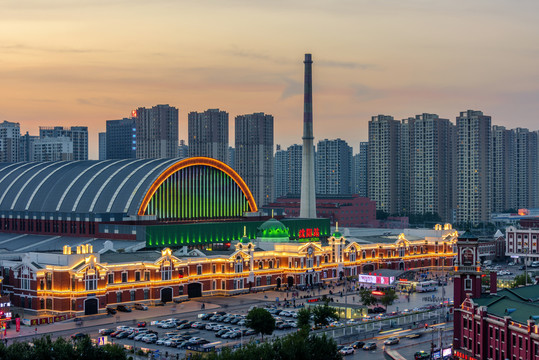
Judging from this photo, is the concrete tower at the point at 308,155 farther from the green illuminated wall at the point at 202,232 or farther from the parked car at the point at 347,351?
the parked car at the point at 347,351

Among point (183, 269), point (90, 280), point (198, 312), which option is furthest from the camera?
point (183, 269)

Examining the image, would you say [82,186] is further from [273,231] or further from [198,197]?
[273,231]

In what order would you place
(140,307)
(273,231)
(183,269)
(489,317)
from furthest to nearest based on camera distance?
(273,231)
(183,269)
(140,307)
(489,317)

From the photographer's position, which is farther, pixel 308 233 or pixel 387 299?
pixel 308 233

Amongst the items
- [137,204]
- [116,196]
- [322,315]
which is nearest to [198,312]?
[322,315]

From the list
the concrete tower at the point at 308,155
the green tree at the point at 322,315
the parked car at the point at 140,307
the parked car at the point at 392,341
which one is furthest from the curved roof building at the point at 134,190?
the parked car at the point at 392,341

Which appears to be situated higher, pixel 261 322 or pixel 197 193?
pixel 197 193

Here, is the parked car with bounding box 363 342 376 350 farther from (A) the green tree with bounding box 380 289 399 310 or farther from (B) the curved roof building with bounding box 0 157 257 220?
(B) the curved roof building with bounding box 0 157 257 220
